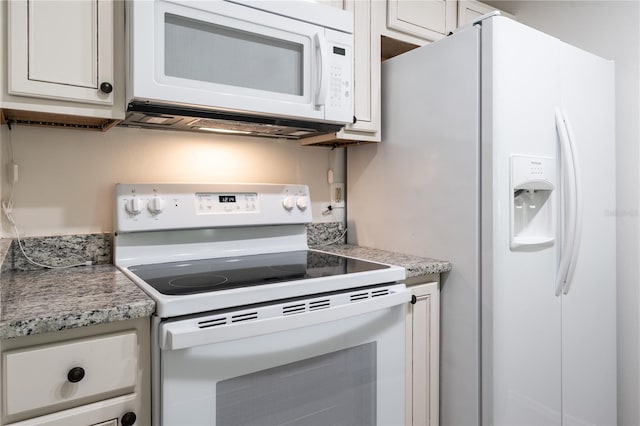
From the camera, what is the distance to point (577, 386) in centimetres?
161

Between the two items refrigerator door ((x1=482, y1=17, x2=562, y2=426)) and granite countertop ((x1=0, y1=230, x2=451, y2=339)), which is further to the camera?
refrigerator door ((x1=482, y1=17, x2=562, y2=426))

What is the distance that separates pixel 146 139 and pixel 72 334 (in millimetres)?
835

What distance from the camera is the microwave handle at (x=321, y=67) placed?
1.42 metres

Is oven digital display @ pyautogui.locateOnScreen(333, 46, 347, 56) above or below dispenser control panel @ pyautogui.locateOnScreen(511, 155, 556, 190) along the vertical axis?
above

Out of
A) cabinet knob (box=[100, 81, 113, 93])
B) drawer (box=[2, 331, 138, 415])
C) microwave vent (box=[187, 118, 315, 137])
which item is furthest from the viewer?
microwave vent (box=[187, 118, 315, 137])

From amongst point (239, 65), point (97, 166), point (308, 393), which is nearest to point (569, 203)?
point (308, 393)

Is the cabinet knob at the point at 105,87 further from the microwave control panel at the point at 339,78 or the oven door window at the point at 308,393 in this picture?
the oven door window at the point at 308,393

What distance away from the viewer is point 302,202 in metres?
1.76

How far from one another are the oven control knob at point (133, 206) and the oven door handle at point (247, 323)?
57cm

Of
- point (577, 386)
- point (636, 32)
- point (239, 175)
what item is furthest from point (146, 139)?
point (636, 32)

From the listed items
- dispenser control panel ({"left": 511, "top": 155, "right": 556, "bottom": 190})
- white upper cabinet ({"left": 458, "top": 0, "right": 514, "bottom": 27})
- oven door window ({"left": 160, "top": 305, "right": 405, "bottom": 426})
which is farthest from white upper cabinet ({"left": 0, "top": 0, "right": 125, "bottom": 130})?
white upper cabinet ({"left": 458, "top": 0, "right": 514, "bottom": 27})

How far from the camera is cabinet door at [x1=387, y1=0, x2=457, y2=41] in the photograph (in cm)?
175

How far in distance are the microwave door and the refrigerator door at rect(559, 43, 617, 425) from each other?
3.12 feet

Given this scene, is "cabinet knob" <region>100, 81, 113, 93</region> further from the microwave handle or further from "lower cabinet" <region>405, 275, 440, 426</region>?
"lower cabinet" <region>405, 275, 440, 426</region>
